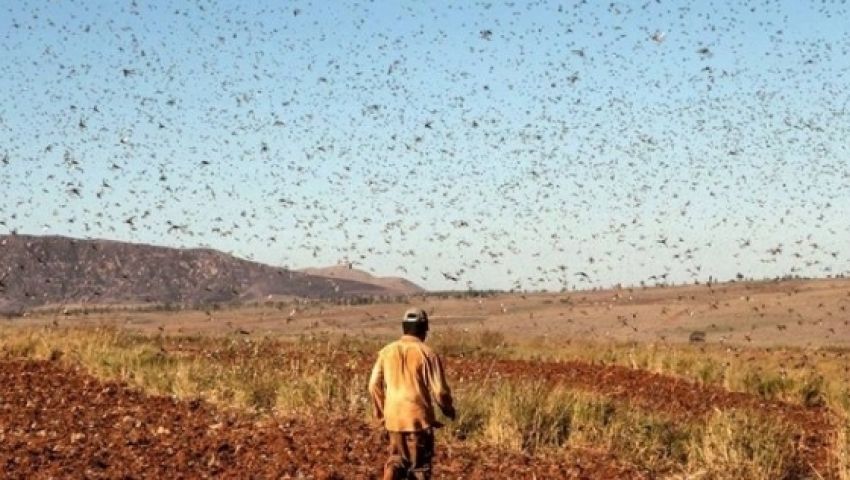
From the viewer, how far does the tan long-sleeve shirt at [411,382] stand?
910cm

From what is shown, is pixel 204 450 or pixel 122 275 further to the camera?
pixel 122 275

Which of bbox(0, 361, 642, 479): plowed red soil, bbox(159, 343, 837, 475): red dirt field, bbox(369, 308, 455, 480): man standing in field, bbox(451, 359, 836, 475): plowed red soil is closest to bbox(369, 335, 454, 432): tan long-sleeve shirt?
bbox(369, 308, 455, 480): man standing in field

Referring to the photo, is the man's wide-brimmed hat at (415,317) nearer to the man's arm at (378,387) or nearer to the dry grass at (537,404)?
the man's arm at (378,387)

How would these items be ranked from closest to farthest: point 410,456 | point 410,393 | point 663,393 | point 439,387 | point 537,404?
point 439,387 < point 410,393 < point 410,456 < point 537,404 < point 663,393

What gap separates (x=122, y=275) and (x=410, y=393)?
160183 millimetres

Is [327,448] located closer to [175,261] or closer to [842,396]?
[842,396]

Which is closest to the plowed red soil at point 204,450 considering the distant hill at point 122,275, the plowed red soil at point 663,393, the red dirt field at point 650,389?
the red dirt field at point 650,389

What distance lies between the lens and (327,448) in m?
12.3

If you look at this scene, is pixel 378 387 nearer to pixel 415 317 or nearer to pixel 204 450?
pixel 415 317

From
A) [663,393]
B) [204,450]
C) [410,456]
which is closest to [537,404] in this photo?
[204,450]

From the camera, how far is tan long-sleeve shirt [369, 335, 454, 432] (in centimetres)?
910

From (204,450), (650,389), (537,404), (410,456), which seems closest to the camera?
(410,456)

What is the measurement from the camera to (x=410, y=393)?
9.13m

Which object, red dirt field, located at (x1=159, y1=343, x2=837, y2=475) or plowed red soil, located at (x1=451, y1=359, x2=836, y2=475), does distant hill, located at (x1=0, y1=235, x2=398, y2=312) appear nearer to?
red dirt field, located at (x1=159, y1=343, x2=837, y2=475)
